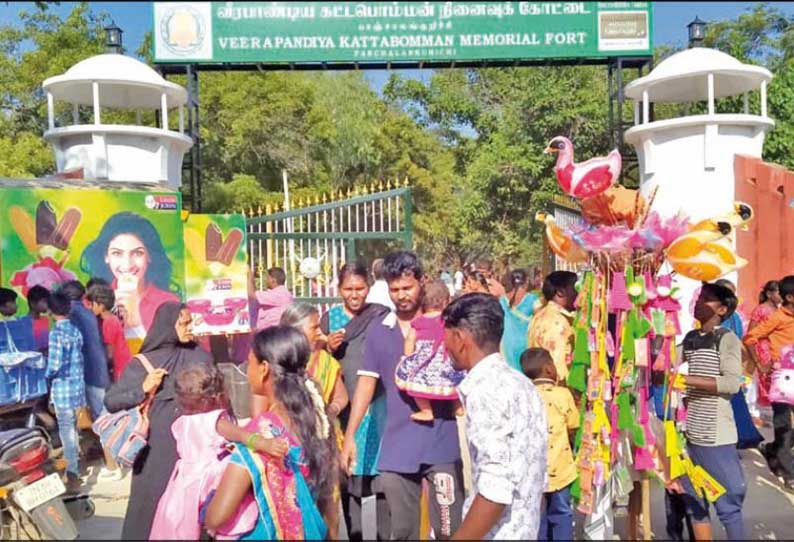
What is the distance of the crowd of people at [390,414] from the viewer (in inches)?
98.4

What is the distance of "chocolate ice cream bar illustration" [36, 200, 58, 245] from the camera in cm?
673

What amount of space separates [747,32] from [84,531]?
2017cm

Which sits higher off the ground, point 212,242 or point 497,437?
point 212,242

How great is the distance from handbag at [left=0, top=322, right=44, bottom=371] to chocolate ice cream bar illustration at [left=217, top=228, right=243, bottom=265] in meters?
2.63

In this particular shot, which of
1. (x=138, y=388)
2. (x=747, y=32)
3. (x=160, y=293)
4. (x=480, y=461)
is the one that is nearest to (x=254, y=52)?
(x=160, y=293)

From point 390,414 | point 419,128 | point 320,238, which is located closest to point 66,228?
point 320,238

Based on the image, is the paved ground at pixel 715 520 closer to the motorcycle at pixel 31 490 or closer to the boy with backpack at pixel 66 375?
the boy with backpack at pixel 66 375

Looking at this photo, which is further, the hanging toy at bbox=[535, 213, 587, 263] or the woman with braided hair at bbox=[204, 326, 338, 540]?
the hanging toy at bbox=[535, 213, 587, 263]

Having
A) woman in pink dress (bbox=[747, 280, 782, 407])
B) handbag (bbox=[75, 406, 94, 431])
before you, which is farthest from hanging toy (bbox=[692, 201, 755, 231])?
handbag (bbox=[75, 406, 94, 431])

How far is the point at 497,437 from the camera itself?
2324mm

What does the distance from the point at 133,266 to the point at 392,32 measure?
471 cm

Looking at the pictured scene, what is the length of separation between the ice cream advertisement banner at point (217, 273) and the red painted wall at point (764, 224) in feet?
18.2

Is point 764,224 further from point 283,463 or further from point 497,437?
point 283,463

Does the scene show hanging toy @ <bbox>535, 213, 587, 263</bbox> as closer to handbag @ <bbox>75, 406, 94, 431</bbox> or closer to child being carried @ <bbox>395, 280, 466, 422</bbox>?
child being carried @ <bbox>395, 280, 466, 422</bbox>
